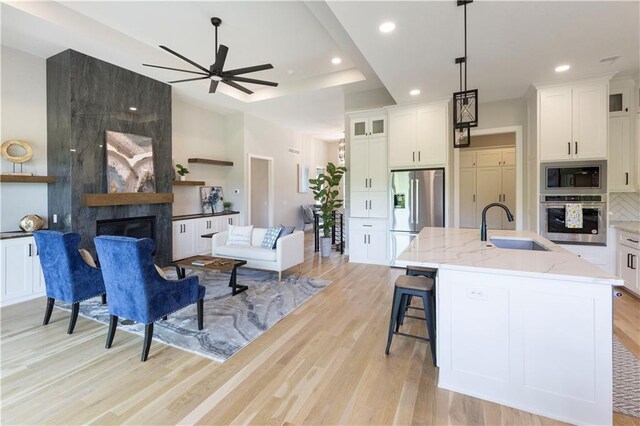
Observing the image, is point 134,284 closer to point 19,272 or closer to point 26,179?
point 19,272

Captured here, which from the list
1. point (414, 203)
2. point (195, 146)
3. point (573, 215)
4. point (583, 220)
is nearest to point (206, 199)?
point (195, 146)

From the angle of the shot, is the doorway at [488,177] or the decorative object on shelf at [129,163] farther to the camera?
the doorway at [488,177]

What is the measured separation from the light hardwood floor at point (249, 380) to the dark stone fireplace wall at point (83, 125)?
1.70 meters

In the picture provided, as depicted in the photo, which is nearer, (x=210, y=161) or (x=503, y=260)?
(x=503, y=260)

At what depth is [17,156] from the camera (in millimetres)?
3945

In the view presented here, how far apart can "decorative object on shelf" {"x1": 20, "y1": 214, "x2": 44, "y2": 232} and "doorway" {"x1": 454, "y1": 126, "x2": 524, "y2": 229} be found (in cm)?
754

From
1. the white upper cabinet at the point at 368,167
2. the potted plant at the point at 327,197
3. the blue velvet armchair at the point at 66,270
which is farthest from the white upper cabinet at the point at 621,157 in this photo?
the blue velvet armchair at the point at 66,270

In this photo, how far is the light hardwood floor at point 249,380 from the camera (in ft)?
5.81

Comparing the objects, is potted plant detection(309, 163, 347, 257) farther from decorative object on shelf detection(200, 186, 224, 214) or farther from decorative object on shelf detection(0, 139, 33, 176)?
decorative object on shelf detection(0, 139, 33, 176)

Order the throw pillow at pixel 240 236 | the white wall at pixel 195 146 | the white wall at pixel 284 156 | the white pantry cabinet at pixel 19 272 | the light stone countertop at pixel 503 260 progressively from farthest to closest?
the white wall at pixel 284 156 < the white wall at pixel 195 146 < the throw pillow at pixel 240 236 < the white pantry cabinet at pixel 19 272 < the light stone countertop at pixel 503 260

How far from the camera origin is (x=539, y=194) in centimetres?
428

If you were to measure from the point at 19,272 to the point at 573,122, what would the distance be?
24.2 ft

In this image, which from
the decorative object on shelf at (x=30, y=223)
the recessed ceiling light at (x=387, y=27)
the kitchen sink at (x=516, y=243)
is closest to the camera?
the recessed ceiling light at (x=387, y=27)

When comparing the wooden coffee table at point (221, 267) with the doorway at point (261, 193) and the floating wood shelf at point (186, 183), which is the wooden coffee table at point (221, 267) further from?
the doorway at point (261, 193)
